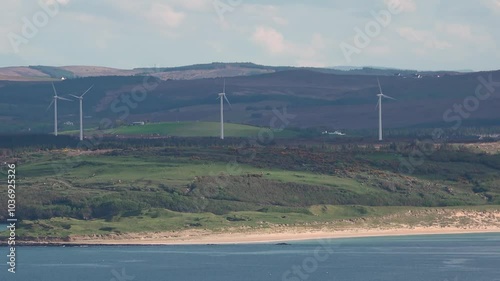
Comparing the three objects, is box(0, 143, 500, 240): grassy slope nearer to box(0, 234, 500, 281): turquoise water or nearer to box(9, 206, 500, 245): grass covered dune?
box(9, 206, 500, 245): grass covered dune

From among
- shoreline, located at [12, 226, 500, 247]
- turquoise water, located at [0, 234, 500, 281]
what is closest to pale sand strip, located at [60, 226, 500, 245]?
shoreline, located at [12, 226, 500, 247]

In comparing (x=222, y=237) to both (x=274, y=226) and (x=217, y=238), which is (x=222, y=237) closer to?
(x=217, y=238)

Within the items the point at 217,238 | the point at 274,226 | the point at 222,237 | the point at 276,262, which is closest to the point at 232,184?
the point at 274,226

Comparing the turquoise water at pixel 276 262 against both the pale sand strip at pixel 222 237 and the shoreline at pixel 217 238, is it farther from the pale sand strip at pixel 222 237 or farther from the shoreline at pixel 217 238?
the pale sand strip at pixel 222 237

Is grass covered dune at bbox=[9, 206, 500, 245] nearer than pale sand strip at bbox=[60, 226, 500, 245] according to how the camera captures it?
No

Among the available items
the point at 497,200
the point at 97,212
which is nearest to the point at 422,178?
the point at 497,200

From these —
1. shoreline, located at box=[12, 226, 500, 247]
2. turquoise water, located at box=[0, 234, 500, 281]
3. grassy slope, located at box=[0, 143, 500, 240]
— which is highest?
grassy slope, located at box=[0, 143, 500, 240]

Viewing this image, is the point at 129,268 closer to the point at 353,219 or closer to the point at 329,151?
the point at 353,219

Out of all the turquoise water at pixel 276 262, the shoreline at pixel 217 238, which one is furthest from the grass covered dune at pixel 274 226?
the turquoise water at pixel 276 262
